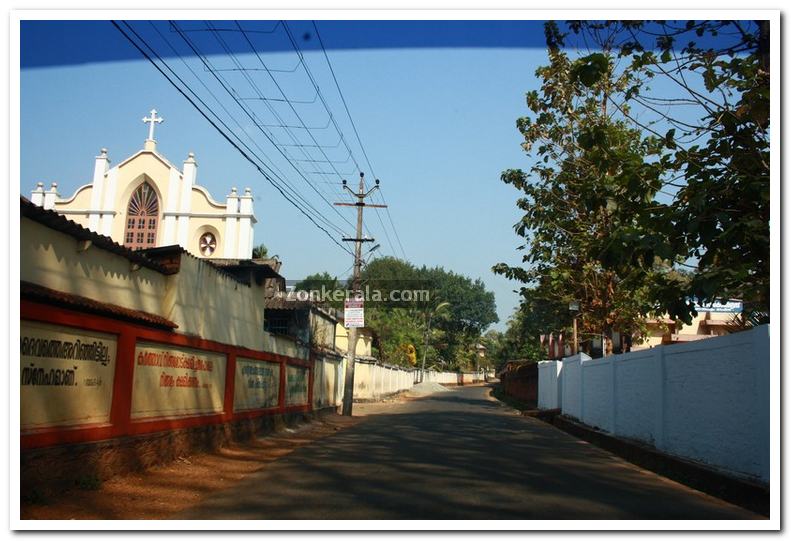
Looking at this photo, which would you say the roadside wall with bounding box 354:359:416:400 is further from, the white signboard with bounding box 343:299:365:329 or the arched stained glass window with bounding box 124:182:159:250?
the arched stained glass window with bounding box 124:182:159:250

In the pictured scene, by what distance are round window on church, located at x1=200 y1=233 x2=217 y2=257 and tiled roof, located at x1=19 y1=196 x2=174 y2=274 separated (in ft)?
108

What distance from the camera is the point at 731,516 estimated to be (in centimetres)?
656

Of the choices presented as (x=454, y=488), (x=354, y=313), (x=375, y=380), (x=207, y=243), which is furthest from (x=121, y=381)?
(x=207, y=243)

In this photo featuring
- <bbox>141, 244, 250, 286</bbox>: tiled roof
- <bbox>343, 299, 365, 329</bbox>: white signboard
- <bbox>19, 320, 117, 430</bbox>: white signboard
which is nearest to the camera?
<bbox>19, 320, 117, 430</bbox>: white signboard

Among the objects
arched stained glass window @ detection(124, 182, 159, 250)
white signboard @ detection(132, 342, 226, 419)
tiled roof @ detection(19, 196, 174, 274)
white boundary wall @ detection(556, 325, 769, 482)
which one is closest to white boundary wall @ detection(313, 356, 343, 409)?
white signboard @ detection(132, 342, 226, 419)

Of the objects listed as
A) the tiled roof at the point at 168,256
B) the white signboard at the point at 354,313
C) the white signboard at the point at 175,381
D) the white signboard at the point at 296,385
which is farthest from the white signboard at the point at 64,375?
the white signboard at the point at 354,313

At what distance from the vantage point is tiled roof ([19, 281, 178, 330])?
7.01 metres

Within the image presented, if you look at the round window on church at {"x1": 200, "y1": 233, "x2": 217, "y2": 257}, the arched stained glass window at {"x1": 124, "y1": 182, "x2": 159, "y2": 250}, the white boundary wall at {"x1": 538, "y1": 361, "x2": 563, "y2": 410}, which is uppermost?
the arched stained glass window at {"x1": 124, "y1": 182, "x2": 159, "y2": 250}

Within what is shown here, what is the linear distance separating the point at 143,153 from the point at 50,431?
121 ft

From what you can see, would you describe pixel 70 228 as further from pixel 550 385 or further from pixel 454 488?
pixel 550 385

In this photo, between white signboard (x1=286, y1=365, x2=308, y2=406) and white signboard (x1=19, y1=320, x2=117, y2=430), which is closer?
white signboard (x1=19, y1=320, x2=117, y2=430)

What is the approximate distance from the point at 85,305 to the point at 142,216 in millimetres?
36313

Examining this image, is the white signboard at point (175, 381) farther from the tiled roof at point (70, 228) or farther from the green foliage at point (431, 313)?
the green foliage at point (431, 313)

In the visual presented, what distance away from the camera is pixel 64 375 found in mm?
7590
